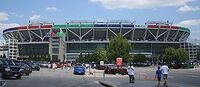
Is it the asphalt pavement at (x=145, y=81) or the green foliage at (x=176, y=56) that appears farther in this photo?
the green foliage at (x=176, y=56)

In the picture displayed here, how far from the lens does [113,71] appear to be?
5588cm

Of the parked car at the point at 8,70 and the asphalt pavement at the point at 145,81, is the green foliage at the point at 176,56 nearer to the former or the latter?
the asphalt pavement at the point at 145,81

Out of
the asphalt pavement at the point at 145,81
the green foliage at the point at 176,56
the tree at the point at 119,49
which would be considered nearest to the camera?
the asphalt pavement at the point at 145,81

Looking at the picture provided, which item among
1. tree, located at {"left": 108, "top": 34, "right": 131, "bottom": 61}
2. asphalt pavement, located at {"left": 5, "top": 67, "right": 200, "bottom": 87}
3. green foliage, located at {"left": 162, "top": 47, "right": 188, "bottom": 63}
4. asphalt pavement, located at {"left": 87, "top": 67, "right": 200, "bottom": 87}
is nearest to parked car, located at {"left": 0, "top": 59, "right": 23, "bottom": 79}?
asphalt pavement, located at {"left": 5, "top": 67, "right": 200, "bottom": 87}

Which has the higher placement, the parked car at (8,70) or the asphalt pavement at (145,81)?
the parked car at (8,70)

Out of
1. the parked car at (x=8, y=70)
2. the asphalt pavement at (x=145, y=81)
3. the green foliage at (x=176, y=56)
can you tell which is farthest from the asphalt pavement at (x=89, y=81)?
the green foliage at (x=176, y=56)

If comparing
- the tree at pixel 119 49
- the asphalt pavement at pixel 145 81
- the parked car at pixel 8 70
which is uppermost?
the tree at pixel 119 49

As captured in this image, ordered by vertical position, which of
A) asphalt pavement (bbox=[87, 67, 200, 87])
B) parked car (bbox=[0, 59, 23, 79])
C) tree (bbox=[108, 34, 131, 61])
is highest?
tree (bbox=[108, 34, 131, 61])

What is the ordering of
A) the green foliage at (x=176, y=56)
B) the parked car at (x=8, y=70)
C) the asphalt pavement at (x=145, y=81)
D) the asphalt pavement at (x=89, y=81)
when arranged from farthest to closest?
the green foliage at (x=176, y=56) < the parked car at (x=8, y=70) < the asphalt pavement at (x=145, y=81) < the asphalt pavement at (x=89, y=81)

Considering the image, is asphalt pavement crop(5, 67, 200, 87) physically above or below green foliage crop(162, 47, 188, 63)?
below

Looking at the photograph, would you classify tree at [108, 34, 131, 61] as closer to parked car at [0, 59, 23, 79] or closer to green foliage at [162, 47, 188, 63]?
parked car at [0, 59, 23, 79]

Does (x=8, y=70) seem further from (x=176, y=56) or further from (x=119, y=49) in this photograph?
(x=176, y=56)

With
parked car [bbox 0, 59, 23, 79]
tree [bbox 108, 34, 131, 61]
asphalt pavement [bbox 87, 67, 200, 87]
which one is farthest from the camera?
tree [bbox 108, 34, 131, 61]

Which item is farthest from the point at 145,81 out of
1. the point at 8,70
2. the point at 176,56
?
the point at 176,56
